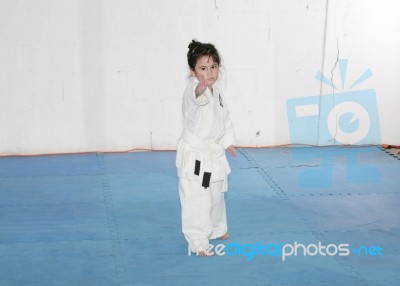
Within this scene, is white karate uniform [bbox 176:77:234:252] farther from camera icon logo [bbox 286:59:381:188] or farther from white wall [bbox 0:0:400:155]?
camera icon logo [bbox 286:59:381:188]

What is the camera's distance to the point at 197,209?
→ 17.1ft

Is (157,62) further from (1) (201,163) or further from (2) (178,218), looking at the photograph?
(1) (201,163)

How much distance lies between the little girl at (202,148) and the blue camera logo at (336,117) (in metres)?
3.51

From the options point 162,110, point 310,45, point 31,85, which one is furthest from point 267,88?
point 31,85

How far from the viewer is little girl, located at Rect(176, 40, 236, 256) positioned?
5.07 m

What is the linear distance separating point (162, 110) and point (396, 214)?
3.14 m

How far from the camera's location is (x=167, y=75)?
846cm

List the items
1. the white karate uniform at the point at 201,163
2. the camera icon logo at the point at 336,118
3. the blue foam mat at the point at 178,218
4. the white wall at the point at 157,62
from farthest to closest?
the camera icon logo at the point at 336,118, the white wall at the point at 157,62, the white karate uniform at the point at 201,163, the blue foam mat at the point at 178,218

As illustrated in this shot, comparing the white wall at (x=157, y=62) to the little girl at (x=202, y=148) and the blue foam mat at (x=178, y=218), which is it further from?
the little girl at (x=202, y=148)

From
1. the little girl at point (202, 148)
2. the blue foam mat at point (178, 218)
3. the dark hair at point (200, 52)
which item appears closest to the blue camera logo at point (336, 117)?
the blue foam mat at point (178, 218)

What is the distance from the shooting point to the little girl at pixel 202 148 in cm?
507

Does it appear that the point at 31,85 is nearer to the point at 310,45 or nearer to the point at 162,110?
the point at 162,110

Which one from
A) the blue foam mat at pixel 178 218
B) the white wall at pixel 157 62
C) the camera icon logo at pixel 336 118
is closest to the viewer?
the blue foam mat at pixel 178 218

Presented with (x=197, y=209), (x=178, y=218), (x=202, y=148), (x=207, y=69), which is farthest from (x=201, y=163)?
(x=178, y=218)
